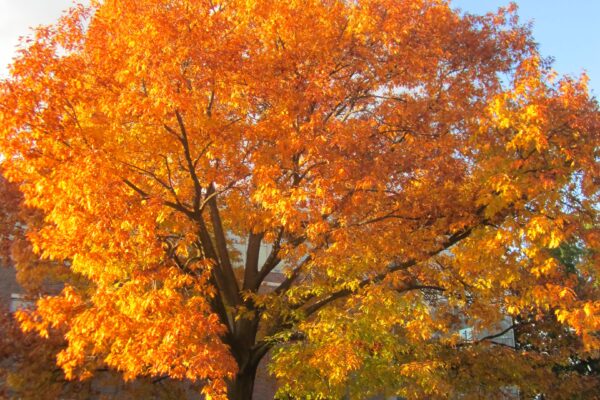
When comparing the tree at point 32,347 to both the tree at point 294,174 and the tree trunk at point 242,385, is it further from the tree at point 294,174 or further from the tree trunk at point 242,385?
the tree trunk at point 242,385

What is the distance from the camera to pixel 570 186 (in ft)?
30.5

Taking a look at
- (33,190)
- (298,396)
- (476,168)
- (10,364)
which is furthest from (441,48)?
(10,364)

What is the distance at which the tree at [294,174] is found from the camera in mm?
8094

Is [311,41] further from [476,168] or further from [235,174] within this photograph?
[476,168]

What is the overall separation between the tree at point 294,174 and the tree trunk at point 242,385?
0.12 ft

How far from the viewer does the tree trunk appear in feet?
35.1

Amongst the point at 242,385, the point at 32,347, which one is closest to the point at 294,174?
the point at 242,385

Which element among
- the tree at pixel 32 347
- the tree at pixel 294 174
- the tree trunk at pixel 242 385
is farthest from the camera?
the tree trunk at pixel 242 385

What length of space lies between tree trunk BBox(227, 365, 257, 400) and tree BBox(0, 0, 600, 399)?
36 millimetres

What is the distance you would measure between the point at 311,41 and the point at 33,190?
5.04 metres

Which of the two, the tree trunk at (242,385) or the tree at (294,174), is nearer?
the tree at (294,174)

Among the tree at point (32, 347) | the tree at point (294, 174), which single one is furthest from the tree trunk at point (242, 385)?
the tree at point (32, 347)

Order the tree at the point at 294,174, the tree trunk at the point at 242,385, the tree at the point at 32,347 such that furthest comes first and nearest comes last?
1. the tree trunk at the point at 242,385
2. the tree at the point at 32,347
3. the tree at the point at 294,174

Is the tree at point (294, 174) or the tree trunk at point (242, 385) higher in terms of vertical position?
the tree at point (294, 174)
